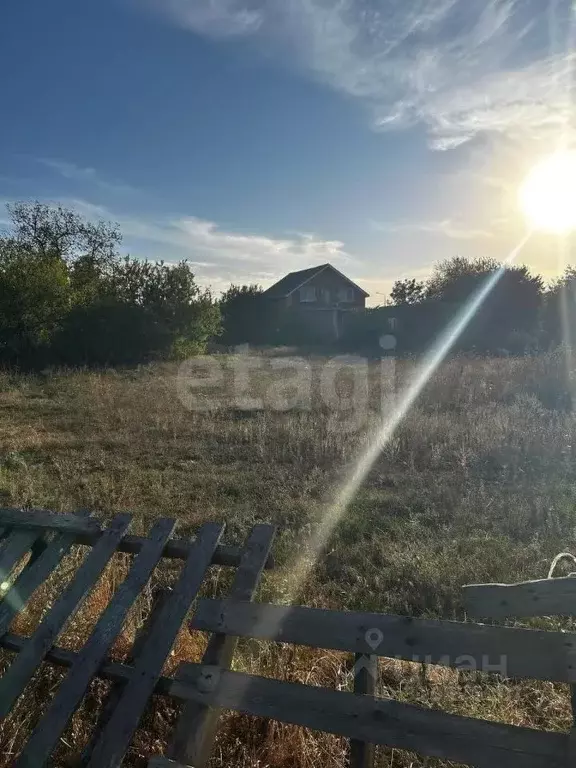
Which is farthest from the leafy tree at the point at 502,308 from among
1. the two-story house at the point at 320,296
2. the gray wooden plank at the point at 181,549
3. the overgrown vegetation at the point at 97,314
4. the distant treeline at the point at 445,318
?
the gray wooden plank at the point at 181,549

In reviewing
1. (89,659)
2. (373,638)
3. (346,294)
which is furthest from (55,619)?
(346,294)

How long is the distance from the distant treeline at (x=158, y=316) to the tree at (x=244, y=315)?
0.23ft

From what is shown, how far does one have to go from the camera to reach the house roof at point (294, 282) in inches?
1316

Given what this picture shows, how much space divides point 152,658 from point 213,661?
0.25 metres

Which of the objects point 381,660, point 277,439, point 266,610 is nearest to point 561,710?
point 381,660

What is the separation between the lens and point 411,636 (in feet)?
5.76

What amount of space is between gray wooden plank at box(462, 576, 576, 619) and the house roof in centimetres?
3189

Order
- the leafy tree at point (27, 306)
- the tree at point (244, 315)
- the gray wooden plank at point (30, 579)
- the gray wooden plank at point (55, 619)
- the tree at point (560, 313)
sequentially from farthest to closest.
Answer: the tree at point (244, 315)
the tree at point (560, 313)
the leafy tree at point (27, 306)
the gray wooden plank at point (30, 579)
the gray wooden plank at point (55, 619)

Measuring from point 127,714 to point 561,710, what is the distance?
6.18ft

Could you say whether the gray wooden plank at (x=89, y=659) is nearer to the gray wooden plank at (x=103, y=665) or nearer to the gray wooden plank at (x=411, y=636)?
the gray wooden plank at (x=103, y=665)

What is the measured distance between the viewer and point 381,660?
107 inches

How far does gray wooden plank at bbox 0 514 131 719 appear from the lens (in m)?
1.95

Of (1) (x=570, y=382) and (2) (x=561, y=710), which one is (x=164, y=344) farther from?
(2) (x=561, y=710)

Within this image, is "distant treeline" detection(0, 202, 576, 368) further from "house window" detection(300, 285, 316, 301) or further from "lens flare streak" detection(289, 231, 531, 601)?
"lens flare streak" detection(289, 231, 531, 601)
